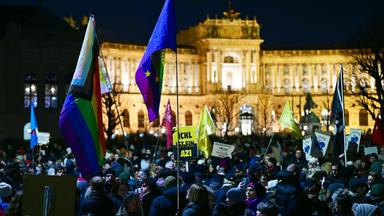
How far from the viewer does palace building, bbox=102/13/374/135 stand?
121 m

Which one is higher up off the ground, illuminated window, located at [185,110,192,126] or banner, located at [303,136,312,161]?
illuminated window, located at [185,110,192,126]

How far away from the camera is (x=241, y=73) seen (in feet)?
421

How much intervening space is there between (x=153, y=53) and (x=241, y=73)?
116438 millimetres

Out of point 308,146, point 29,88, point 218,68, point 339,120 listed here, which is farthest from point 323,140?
point 218,68

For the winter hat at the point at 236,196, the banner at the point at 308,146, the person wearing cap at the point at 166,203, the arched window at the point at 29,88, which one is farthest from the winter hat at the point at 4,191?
the arched window at the point at 29,88

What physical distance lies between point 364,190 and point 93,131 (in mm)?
4219

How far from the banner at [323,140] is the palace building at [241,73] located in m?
94.4

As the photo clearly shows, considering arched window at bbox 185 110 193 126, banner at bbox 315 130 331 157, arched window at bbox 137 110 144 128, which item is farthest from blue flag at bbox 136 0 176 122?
arched window at bbox 185 110 193 126

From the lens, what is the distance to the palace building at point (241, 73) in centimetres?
12075

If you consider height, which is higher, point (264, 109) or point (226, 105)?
point (226, 105)

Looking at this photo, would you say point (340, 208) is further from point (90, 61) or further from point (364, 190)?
point (90, 61)

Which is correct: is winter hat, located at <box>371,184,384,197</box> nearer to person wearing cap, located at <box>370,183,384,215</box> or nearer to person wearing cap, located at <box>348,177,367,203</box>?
person wearing cap, located at <box>370,183,384,215</box>

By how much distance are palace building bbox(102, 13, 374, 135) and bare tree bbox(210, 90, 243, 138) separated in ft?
2.15

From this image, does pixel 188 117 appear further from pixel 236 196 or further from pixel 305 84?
pixel 236 196
